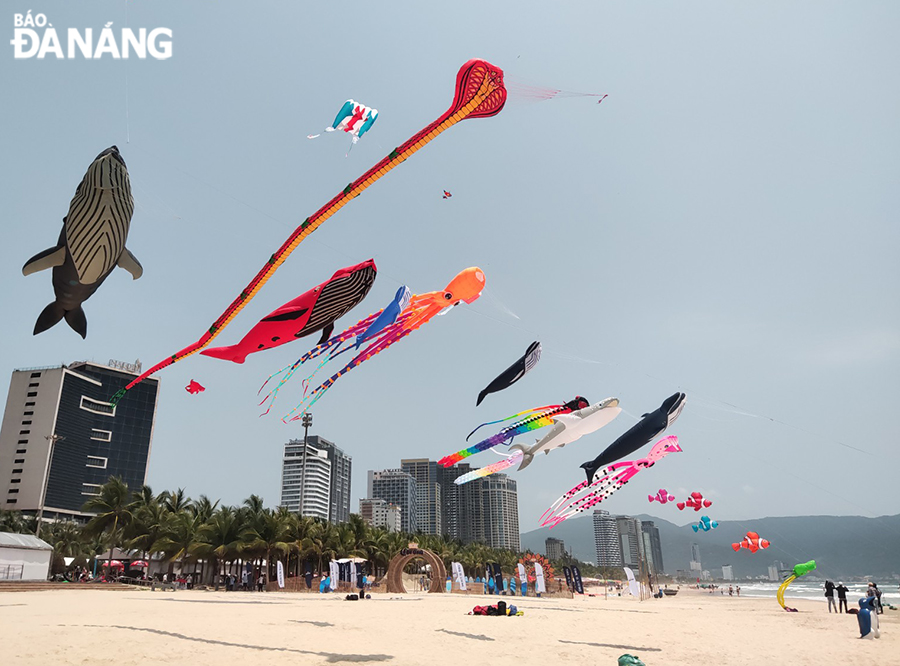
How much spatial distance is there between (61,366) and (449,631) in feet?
357

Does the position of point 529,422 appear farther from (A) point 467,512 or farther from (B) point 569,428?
(A) point 467,512

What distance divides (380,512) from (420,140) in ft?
562

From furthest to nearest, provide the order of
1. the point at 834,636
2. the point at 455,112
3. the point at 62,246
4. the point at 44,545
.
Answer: the point at 44,545, the point at 834,636, the point at 455,112, the point at 62,246

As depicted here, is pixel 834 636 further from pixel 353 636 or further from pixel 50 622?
pixel 50 622

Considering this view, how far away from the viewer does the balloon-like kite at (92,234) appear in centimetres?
612

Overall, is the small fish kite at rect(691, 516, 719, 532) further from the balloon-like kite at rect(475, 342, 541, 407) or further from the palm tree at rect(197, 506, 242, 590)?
the palm tree at rect(197, 506, 242, 590)

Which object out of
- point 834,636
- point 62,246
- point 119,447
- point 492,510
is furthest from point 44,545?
point 492,510

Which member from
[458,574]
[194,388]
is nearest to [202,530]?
[458,574]

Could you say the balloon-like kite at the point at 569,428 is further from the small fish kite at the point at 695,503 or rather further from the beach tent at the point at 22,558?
the beach tent at the point at 22,558

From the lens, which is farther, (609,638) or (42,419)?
(42,419)

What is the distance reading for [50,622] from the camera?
573 inches

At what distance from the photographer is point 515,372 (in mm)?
19453

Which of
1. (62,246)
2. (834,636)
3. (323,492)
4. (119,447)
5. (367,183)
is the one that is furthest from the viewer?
(323,492)

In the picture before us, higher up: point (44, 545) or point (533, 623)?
point (44, 545)
